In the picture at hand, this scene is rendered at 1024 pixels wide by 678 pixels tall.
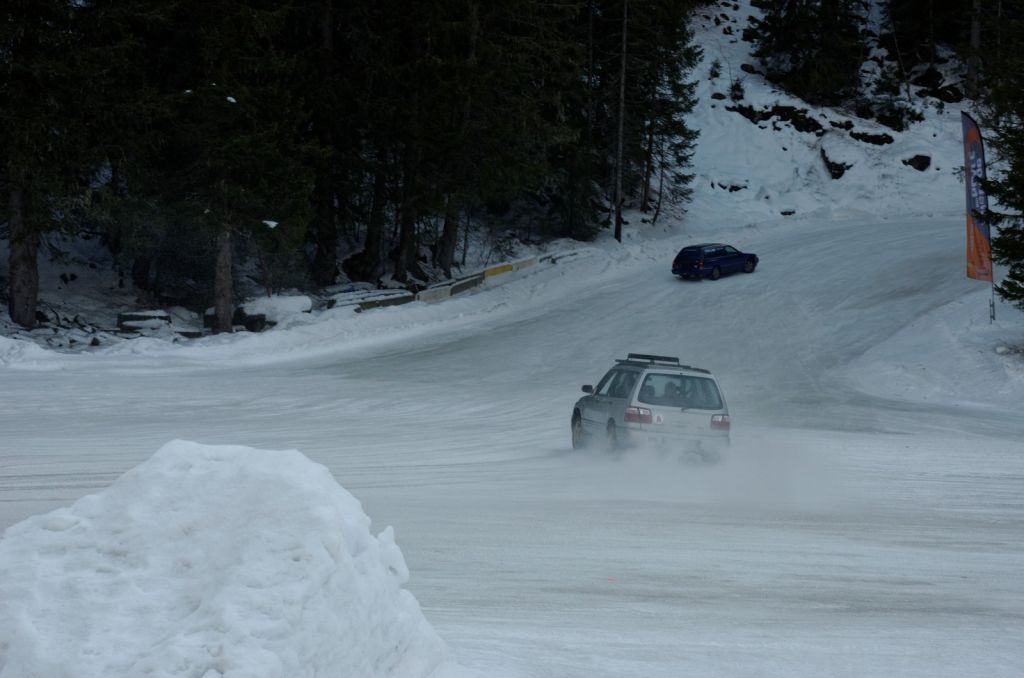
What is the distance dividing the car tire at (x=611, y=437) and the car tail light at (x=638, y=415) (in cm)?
36

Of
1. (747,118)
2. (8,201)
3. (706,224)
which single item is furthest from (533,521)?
(747,118)

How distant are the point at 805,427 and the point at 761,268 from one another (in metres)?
23.0

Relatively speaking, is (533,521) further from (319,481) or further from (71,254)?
(71,254)

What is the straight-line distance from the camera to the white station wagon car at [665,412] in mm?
13859

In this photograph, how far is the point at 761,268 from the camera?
4238cm

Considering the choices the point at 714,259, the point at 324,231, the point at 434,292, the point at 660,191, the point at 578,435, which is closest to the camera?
the point at 578,435

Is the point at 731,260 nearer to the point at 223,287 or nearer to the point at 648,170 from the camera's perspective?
the point at 648,170

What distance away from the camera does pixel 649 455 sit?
13859 millimetres

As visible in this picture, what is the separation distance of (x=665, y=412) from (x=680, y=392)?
1.91 feet

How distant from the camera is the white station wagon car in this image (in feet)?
45.5

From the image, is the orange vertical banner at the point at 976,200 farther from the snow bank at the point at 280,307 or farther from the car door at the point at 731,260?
the snow bank at the point at 280,307

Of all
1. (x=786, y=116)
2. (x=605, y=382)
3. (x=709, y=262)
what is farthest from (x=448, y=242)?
(x=786, y=116)

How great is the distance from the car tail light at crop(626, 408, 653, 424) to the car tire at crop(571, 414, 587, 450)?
1699mm

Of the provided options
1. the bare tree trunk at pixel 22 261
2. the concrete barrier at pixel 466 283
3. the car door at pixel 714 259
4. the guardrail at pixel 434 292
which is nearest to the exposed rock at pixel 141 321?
the bare tree trunk at pixel 22 261
